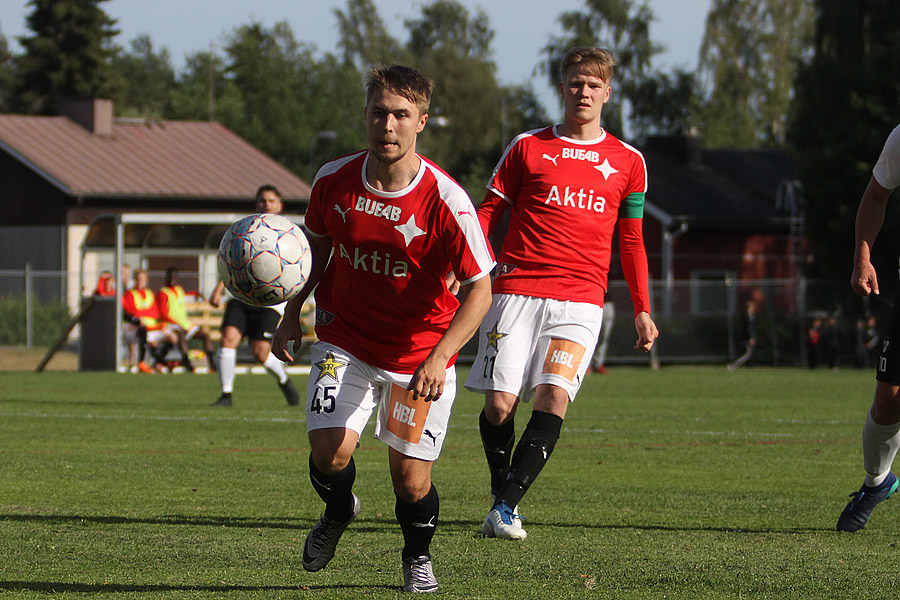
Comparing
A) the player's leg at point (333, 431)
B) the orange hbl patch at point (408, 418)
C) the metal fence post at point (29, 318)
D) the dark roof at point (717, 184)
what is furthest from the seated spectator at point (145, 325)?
the dark roof at point (717, 184)

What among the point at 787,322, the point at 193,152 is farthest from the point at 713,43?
the point at 787,322

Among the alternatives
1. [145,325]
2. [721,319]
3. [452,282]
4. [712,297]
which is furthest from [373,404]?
[712,297]

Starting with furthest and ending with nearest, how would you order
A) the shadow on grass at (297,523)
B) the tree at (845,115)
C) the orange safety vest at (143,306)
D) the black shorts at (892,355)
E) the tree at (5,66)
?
the tree at (5,66) → the tree at (845,115) → the orange safety vest at (143,306) → the shadow on grass at (297,523) → the black shorts at (892,355)

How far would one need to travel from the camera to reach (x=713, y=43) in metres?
59.7

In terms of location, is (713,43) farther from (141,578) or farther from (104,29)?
(141,578)

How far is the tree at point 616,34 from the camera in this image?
186 feet

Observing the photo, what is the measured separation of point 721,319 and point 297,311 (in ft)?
93.8

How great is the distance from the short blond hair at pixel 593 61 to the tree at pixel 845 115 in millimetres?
30204

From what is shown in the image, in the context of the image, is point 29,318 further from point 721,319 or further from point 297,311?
point 297,311

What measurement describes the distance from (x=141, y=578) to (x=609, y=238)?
3.09m

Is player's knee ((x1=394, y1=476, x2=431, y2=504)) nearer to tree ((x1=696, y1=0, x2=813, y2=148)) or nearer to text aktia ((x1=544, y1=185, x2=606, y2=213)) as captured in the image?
text aktia ((x1=544, y1=185, x2=606, y2=213))

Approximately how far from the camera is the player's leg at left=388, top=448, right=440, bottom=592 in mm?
5000

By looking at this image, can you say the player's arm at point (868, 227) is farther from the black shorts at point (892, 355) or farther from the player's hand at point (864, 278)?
the black shorts at point (892, 355)

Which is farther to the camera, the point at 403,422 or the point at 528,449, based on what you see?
the point at 528,449
